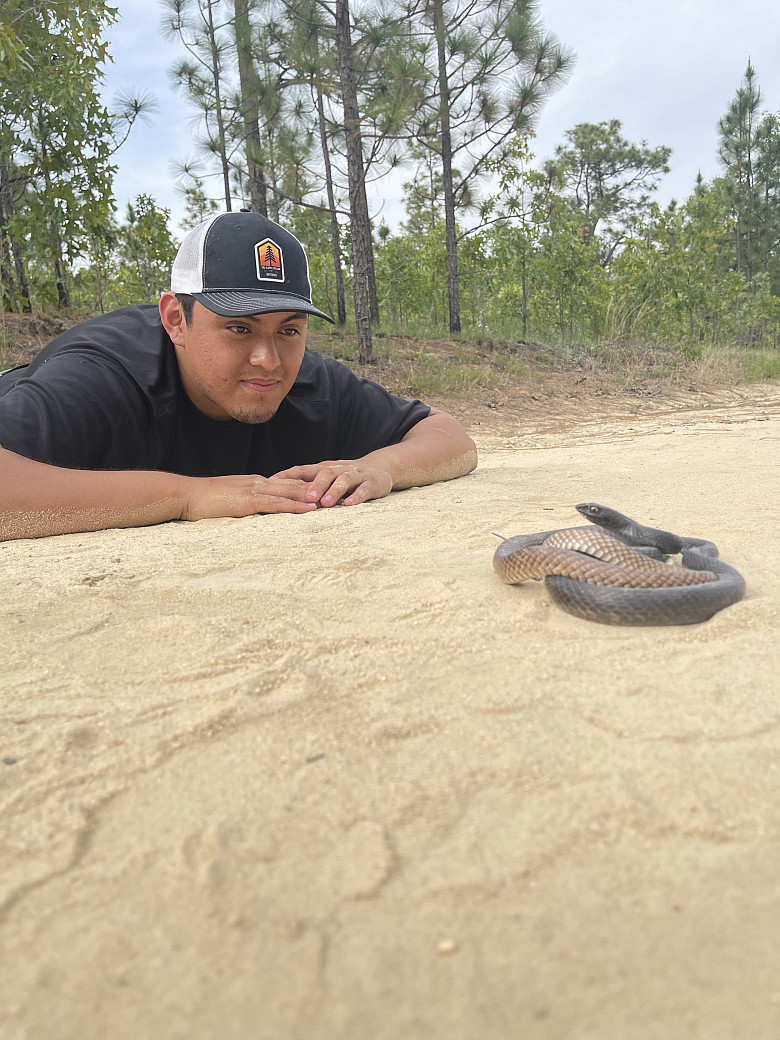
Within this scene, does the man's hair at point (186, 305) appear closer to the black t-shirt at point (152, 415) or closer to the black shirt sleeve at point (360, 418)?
the black t-shirt at point (152, 415)

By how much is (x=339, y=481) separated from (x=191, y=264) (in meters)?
1.17

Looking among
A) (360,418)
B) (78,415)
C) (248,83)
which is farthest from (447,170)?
(78,415)

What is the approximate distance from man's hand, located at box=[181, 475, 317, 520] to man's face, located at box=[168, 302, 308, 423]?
0.34 metres

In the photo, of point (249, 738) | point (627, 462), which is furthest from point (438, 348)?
point (249, 738)

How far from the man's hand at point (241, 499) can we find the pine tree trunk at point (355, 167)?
745cm

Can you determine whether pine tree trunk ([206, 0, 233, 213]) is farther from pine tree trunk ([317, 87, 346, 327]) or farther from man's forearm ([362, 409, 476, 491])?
man's forearm ([362, 409, 476, 491])

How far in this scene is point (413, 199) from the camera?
26.9 m

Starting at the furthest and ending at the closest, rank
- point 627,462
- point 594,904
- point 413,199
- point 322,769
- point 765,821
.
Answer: point 413,199
point 627,462
point 322,769
point 765,821
point 594,904

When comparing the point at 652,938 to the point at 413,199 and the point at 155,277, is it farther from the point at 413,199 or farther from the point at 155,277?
the point at 413,199

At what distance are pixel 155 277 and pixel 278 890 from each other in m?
13.8

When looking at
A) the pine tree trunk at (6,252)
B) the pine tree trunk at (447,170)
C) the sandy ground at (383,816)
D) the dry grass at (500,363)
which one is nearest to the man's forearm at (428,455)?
the sandy ground at (383,816)

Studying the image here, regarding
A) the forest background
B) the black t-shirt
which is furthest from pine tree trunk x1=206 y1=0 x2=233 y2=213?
the black t-shirt

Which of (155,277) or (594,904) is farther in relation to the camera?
(155,277)

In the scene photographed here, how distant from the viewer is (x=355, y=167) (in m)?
10.6
